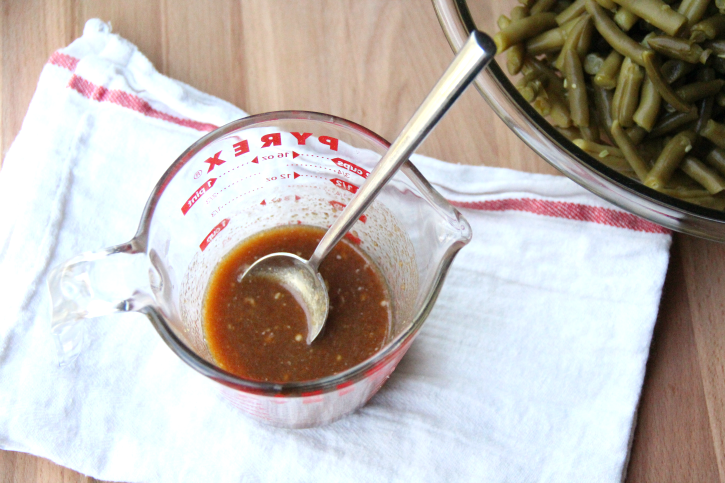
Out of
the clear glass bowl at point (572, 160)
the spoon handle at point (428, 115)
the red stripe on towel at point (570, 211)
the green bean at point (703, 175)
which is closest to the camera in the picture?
the spoon handle at point (428, 115)

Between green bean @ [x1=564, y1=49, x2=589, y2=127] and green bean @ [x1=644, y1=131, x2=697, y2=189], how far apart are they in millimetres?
123

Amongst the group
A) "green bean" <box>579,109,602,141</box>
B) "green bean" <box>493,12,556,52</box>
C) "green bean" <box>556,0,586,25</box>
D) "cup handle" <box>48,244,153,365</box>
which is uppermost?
"green bean" <box>556,0,586,25</box>

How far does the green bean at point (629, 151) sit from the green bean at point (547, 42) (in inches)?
6.0

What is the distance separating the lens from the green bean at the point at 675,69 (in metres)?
0.95

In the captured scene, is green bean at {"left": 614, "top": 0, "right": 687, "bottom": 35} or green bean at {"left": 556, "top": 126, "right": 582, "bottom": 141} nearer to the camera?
green bean at {"left": 614, "top": 0, "right": 687, "bottom": 35}

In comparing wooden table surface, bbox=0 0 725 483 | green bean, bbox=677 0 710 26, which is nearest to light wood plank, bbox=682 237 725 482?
wooden table surface, bbox=0 0 725 483

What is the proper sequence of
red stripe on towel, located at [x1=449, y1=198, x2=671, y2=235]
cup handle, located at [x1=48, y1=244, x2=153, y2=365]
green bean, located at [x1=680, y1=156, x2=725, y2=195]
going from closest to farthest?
cup handle, located at [x1=48, y1=244, x2=153, y2=365] < green bean, located at [x1=680, y1=156, x2=725, y2=195] < red stripe on towel, located at [x1=449, y1=198, x2=671, y2=235]

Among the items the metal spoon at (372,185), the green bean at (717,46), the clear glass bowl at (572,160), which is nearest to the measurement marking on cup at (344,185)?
the metal spoon at (372,185)

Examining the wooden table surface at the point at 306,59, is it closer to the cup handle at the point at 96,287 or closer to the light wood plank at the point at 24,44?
the light wood plank at the point at 24,44

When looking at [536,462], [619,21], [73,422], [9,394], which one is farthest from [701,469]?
[9,394]

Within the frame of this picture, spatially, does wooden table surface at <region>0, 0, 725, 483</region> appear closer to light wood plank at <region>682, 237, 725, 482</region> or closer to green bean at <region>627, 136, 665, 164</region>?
light wood plank at <region>682, 237, 725, 482</region>

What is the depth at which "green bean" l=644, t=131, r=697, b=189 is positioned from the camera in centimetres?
96

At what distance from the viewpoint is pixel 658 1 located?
0.92 meters

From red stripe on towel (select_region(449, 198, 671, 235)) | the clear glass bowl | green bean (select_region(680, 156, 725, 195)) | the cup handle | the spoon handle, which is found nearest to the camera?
the spoon handle
